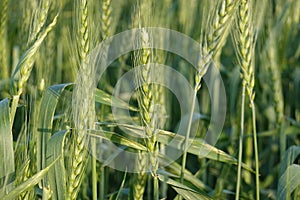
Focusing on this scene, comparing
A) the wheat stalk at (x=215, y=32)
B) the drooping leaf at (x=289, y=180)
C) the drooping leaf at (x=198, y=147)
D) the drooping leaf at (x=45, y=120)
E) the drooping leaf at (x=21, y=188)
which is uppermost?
the wheat stalk at (x=215, y=32)

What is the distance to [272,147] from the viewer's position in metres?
2.41

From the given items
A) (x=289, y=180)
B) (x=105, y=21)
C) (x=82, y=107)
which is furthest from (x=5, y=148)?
(x=289, y=180)

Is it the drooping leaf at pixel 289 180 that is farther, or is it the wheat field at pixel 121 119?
the drooping leaf at pixel 289 180

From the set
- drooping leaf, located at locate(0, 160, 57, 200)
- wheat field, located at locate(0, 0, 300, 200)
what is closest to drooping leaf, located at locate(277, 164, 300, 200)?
wheat field, located at locate(0, 0, 300, 200)

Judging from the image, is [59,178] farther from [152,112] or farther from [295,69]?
[295,69]

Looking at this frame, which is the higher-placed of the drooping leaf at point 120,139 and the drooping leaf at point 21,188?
the drooping leaf at point 120,139

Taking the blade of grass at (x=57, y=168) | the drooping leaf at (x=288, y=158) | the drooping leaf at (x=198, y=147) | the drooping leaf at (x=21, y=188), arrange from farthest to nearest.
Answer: the drooping leaf at (x=288, y=158) < the drooping leaf at (x=198, y=147) < the blade of grass at (x=57, y=168) < the drooping leaf at (x=21, y=188)

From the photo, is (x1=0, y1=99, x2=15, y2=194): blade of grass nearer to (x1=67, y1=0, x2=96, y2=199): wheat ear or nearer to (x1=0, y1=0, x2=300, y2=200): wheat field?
(x1=0, y1=0, x2=300, y2=200): wheat field

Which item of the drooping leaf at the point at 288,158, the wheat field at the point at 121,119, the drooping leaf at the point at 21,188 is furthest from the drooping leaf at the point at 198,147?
the drooping leaf at the point at 21,188

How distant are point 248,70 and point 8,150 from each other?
66 centimetres

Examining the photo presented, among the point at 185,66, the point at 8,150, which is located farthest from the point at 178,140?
the point at 185,66

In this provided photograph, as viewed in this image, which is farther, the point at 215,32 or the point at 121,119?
the point at 121,119

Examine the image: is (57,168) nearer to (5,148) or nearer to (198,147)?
(5,148)

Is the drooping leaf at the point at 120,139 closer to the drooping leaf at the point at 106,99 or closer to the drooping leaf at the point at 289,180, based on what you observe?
the drooping leaf at the point at 106,99
